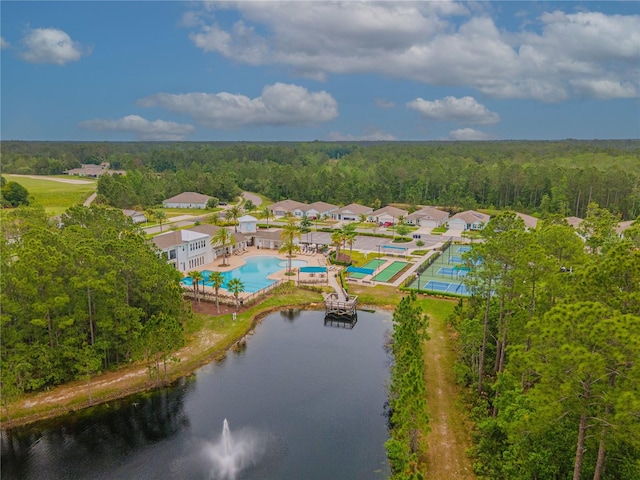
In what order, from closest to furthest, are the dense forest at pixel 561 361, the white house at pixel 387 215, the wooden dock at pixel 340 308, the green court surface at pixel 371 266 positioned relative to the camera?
1. the dense forest at pixel 561 361
2. the wooden dock at pixel 340 308
3. the green court surface at pixel 371 266
4. the white house at pixel 387 215

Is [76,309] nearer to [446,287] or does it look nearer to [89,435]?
[89,435]

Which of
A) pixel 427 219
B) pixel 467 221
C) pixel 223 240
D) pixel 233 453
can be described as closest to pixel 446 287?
pixel 223 240

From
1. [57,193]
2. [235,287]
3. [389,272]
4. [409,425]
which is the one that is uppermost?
[57,193]

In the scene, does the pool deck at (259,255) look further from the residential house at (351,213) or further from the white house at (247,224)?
the residential house at (351,213)

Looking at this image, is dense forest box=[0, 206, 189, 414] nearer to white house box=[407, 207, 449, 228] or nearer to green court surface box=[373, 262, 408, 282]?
green court surface box=[373, 262, 408, 282]

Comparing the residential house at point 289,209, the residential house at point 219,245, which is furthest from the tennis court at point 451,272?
the residential house at point 289,209

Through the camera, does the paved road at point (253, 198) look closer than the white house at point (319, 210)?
No

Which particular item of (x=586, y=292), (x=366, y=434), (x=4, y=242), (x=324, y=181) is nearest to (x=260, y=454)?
(x=366, y=434)
